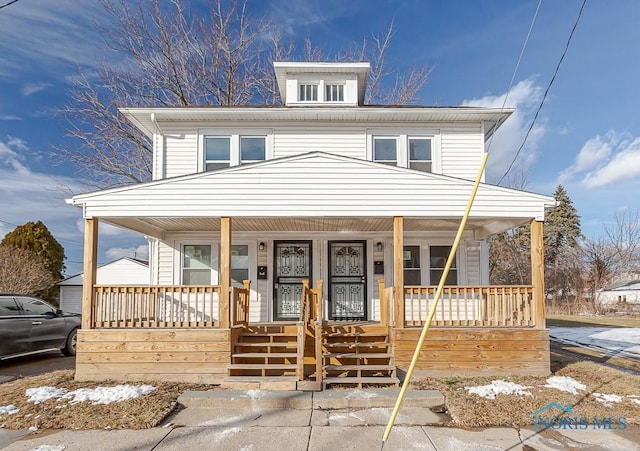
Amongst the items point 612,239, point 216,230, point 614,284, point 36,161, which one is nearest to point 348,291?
point 216,230

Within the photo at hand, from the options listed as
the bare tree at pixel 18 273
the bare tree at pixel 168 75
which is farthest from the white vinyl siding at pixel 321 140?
the bare tree at pixel 18 273

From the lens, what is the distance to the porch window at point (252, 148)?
10.8 meters

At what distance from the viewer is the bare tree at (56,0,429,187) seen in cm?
1825

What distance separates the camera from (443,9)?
14.1m

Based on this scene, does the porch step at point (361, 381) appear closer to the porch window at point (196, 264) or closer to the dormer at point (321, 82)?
the porch window at point (196, 264)

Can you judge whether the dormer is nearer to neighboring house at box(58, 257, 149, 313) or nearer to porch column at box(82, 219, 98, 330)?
porch column at box(82, 219, 98, 330)

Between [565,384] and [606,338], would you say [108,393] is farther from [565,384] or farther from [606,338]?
[606,338]

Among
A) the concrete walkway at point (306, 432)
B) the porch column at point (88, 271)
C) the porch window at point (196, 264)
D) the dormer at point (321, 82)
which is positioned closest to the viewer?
the concrete walkway at point (306, 432)

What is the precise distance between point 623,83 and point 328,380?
9.19 m

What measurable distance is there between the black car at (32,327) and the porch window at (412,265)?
8258 millimetres

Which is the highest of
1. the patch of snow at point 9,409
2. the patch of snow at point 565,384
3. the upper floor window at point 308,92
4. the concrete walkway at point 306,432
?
the upper floor window at point 308,92

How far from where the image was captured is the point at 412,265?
10867mm

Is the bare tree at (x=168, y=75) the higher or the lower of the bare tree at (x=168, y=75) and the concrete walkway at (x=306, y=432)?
the higher

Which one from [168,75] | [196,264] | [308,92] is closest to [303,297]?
[196,264]
